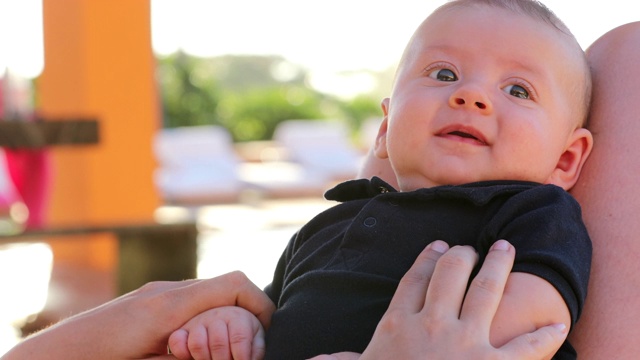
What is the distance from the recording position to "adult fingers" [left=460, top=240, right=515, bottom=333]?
37.6 inches

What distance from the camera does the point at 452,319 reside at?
0.95 meters

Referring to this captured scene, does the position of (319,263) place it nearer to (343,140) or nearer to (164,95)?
(343,140)

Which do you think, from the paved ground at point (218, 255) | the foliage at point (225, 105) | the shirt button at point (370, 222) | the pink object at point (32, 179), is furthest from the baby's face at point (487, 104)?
the foliage at point (225, 105)

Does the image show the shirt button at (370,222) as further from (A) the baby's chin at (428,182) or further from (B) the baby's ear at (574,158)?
(B) the baby's ear at (574,158)

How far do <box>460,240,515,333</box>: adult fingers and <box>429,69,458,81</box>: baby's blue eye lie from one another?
34 centimetres

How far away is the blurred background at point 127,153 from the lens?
520 centimetres

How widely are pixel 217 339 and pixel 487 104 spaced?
46 cm

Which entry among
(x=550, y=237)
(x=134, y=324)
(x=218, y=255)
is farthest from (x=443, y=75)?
(x=218, y=255)

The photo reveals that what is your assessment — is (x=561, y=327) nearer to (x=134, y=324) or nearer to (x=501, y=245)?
(x=501, y=245)

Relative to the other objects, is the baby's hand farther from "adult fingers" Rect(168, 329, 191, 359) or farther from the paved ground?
the paved ground

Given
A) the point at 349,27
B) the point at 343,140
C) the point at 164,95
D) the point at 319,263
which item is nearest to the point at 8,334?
the point at 319,263

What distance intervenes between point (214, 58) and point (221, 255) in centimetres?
2122

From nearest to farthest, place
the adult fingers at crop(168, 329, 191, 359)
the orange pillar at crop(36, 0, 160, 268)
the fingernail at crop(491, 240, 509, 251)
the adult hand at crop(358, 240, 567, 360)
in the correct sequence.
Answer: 1. the adult hand at crop(358, 240, 567, 360)
2. the fingernail at crop(491, 240, 509, 251)
3. the adult fingers at crop(168, 329, 191, 359)
4. the orange pillar at crop(36, 0, 160, 268)

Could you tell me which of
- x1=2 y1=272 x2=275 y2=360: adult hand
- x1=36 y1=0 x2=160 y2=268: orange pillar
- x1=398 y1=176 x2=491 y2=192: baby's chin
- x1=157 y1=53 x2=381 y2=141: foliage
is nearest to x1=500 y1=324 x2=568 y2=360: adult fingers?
x1=398 y1=176 x2=491 y2=192: baby's chin
